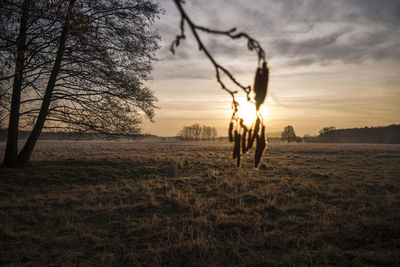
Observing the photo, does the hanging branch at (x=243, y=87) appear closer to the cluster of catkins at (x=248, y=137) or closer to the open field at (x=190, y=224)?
the cluster of catkins at (x=248, y=137)

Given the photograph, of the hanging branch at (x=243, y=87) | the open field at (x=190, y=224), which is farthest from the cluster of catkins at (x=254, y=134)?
the open field at (x=190, y=224)

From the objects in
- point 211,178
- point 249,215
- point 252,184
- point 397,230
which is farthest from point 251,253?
point 211,178

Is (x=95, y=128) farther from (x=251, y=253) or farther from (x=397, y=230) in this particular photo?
(x=397, y=230)

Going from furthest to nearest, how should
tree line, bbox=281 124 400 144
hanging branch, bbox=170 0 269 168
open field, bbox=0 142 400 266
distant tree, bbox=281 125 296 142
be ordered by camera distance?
tree line, bbox=281 124 400 144, distant tree, bbox=281 125 296 142, open field, bbox=0 142 400 266, hanging branch, bbox=170 0 269 168

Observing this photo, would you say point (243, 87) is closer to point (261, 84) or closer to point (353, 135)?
point (261, 84)

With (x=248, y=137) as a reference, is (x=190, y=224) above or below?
below

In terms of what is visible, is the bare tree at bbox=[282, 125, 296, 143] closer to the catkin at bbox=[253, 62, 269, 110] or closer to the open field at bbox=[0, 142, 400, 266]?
the open field at bbox=[0, 142, 400, 266]

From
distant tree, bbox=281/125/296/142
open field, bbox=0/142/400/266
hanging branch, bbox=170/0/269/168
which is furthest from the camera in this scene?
distant tree, bbox=281/125/296/142

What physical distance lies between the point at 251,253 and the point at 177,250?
1308mm

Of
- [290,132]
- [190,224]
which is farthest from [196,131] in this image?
[190,224]

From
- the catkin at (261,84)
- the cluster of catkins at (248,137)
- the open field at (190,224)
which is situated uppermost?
the catkin at (261,84)

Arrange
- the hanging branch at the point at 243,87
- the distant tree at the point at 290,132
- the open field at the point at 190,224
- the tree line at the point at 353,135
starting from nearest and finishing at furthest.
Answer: the hanging branch at the point at 243,87
the open field at the point at 190,224
the distant tree at the point at 290,132
the tree line at the point at 353,135

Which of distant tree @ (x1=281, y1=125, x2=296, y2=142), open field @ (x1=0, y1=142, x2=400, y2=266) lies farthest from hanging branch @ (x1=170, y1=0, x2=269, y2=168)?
distant tree @ (x1=281, y1=125, x2=296, y2=142)

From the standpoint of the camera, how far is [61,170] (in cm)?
1082
